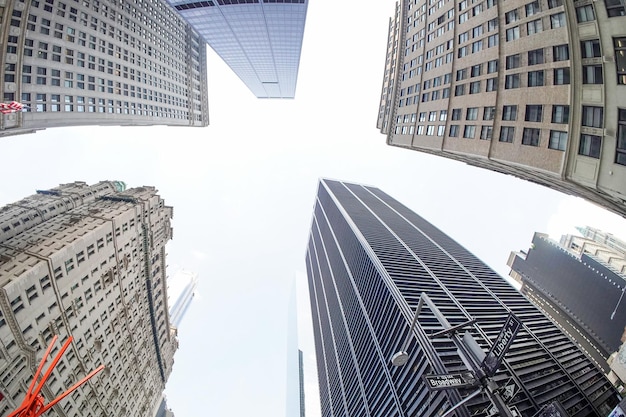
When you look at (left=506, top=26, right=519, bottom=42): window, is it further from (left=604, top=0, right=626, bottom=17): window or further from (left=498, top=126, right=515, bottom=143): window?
(left=604, top=0, right=626, bottom=17): window

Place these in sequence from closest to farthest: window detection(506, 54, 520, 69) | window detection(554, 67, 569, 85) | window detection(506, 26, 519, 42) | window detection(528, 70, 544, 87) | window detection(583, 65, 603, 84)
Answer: window detection(583, 65, 603, 84) → window detection(554, 67, 569, 85) → window detection(528, 70, 544, 87) → window detection(506, 54, 520, 69) → window detection(506, 26, 519, 42)

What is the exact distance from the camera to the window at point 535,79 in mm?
27094

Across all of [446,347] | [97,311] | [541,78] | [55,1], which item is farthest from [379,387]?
[55,1]

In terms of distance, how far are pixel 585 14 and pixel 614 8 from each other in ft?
8.03

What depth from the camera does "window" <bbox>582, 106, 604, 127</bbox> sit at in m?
21.6

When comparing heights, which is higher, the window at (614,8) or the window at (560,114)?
the window at (614,8)

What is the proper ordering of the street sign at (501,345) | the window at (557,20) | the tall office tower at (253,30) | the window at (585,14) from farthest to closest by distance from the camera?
the tall office tower at (253,30)
the window at (557,20)
the window at (585,14)
the street sign at (501,345)

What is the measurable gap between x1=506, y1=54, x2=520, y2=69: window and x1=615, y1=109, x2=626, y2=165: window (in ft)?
41.5

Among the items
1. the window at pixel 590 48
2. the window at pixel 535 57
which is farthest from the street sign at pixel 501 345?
the window at pixel 535 57

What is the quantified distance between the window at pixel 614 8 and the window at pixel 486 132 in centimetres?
1245

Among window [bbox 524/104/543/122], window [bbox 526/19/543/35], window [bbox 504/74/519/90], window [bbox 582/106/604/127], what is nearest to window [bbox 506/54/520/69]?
window [bbox 504/74/519/90]

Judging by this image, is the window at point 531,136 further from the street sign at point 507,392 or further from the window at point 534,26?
the street sign at point 507,392

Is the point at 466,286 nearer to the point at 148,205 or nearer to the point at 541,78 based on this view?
the point at 541,78

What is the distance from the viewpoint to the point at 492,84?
33.3 meters
